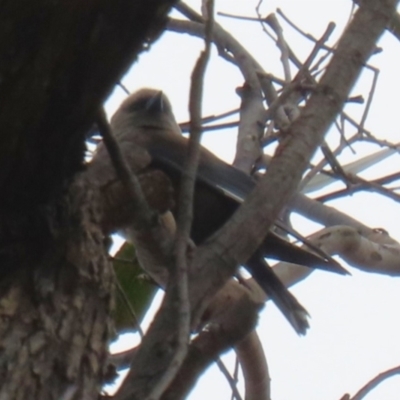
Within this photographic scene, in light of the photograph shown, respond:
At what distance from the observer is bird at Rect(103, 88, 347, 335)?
109 inches

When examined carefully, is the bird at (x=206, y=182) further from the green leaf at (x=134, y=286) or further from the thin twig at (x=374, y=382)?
the thin twig at (x=374, y=382)

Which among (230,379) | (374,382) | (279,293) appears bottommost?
(230,379)

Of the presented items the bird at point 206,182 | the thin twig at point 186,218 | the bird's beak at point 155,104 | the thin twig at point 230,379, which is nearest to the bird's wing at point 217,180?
the bird at point 206,182

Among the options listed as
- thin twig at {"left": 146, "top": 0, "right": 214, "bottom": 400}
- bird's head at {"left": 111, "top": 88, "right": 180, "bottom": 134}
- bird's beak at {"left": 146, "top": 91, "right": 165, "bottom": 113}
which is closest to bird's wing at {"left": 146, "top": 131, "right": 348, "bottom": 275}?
bird's head at {"left": 111, "top": 88, "right": 180, "bottom": 134}

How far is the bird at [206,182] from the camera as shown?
2762mm

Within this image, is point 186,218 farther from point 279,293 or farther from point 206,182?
point 206,182

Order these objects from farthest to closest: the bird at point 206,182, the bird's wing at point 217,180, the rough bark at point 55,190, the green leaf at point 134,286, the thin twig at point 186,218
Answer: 1. the bird's wing at point 217,180
2. the bird at point 206,182
3. the green leaf at point 134,286
4. the thin twig at point 186,218
5. the rough bark at point 55,190

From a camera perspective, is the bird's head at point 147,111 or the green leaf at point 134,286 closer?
the green leaf at point 134,286

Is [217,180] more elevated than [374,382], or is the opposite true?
[217,180]

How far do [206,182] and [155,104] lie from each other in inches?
29.0

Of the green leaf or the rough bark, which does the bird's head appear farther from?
the rough bark

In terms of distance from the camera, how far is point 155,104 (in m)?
4.00

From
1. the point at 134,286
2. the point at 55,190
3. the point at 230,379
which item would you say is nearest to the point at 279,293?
the point at 134,286

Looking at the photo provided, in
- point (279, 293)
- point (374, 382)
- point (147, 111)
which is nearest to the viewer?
point (374, 382)
